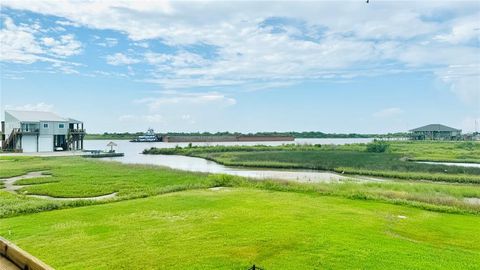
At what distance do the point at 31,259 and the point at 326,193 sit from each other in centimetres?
1523

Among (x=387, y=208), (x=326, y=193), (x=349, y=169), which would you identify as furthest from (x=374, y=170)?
(x=387, y=208)

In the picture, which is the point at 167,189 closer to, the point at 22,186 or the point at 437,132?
the point at 22,186

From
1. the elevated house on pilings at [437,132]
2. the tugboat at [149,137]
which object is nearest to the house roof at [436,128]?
the elevated house on pilings at [437,132]

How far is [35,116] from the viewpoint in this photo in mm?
51531

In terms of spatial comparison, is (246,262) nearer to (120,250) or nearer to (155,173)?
(120,250)

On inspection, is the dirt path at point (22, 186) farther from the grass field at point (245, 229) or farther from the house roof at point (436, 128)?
the house roof at point (436, 128)

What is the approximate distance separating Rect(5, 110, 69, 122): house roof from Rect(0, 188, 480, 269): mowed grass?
40.9 metres

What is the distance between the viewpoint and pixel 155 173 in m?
27.6

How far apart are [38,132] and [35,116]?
376 centimetres

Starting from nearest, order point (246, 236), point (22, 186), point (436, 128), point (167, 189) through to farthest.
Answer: point (246, 236)
point (167, 189)
point (22, 186)
point (436, 128)

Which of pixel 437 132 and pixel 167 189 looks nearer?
pixel 167 189

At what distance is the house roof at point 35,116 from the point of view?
49250 mm

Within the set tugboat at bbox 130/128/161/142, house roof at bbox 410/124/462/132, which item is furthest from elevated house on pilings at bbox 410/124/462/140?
tugboat at bbox 130/128/161/142

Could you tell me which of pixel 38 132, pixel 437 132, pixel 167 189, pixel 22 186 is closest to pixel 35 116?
pixel 38 132
